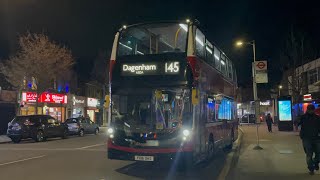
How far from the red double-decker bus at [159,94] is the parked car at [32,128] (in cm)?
1592

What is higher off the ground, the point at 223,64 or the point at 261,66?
the point at 261,66

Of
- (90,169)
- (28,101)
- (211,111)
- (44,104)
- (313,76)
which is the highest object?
(313,76)

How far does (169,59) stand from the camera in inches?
478

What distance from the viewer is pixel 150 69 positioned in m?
12.3

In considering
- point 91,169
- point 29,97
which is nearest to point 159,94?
point 91,169

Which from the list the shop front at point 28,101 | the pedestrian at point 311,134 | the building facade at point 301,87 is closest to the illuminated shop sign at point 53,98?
the shop front at point 28,101

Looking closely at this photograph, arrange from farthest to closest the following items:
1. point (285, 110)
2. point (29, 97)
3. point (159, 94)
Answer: point (29, 97) → point (285, 110) → point (159, 94)

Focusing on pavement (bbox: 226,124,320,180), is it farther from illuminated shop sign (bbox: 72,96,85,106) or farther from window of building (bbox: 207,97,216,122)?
illuminated shop sign (bbox: 72,96,85,106)

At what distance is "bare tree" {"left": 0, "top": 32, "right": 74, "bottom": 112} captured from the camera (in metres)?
37.4

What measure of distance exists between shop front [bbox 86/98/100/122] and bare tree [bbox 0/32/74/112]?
1710 cm

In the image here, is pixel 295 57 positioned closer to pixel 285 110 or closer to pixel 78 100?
pixel 285 110

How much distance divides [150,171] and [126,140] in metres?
1.34

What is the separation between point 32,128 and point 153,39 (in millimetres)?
16553

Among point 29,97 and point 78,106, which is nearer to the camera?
point 29,97
